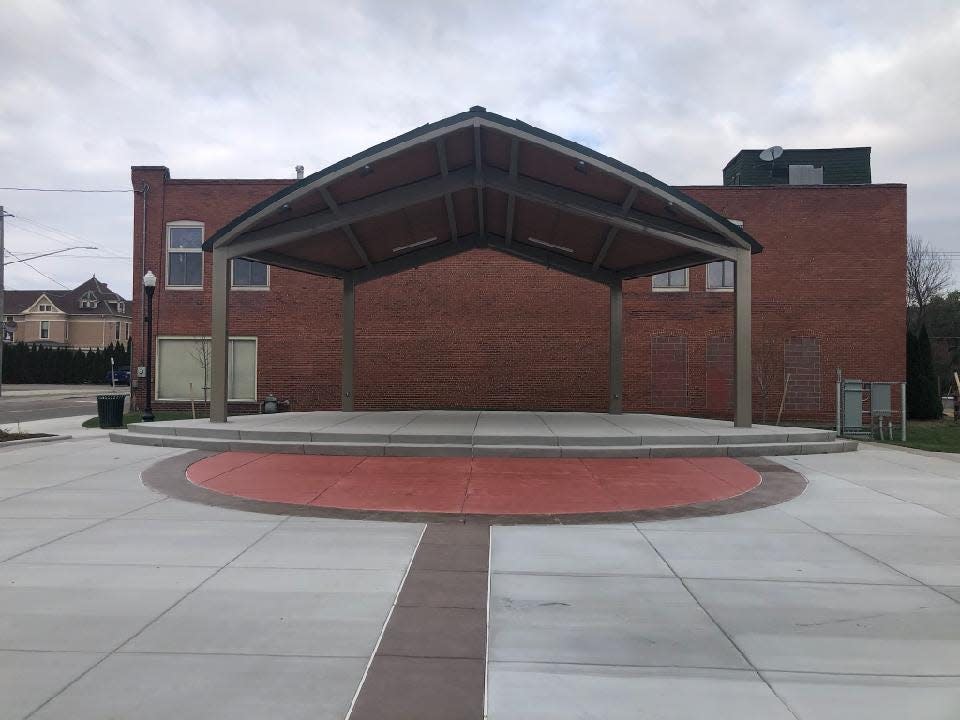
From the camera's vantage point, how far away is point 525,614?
4250 millimetres

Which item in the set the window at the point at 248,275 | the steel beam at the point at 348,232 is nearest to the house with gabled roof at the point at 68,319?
the window at the point at 248,275

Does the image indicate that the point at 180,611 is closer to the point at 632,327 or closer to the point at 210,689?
the point at 210,689

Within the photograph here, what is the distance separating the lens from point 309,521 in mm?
6797

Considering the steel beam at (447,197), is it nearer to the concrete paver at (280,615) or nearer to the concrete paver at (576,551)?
the concrete paver at (576,551)

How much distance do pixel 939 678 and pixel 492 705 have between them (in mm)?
2466

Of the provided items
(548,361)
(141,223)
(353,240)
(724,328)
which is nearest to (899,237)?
(724,328)

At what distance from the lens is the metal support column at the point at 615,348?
53.8ft

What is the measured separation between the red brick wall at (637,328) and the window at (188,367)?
79cm

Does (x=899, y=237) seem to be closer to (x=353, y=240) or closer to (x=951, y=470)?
(x=951, y=470)

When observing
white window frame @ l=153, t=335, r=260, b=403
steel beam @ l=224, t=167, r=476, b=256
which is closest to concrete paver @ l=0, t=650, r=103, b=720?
steel beam @ l=224, t=167, r=476, b=256

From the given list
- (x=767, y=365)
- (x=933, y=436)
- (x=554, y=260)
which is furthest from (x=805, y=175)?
(x=554, y=260)

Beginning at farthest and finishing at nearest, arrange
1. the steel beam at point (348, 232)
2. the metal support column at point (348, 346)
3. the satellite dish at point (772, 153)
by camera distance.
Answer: the satellite dish at point (772, 153) → the metal support column at point (348, 346) → the steel beam at point (348, 232)

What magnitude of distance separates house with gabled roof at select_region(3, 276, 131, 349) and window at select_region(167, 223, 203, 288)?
65471 millimetres

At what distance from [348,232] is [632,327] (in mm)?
Result: 9766
